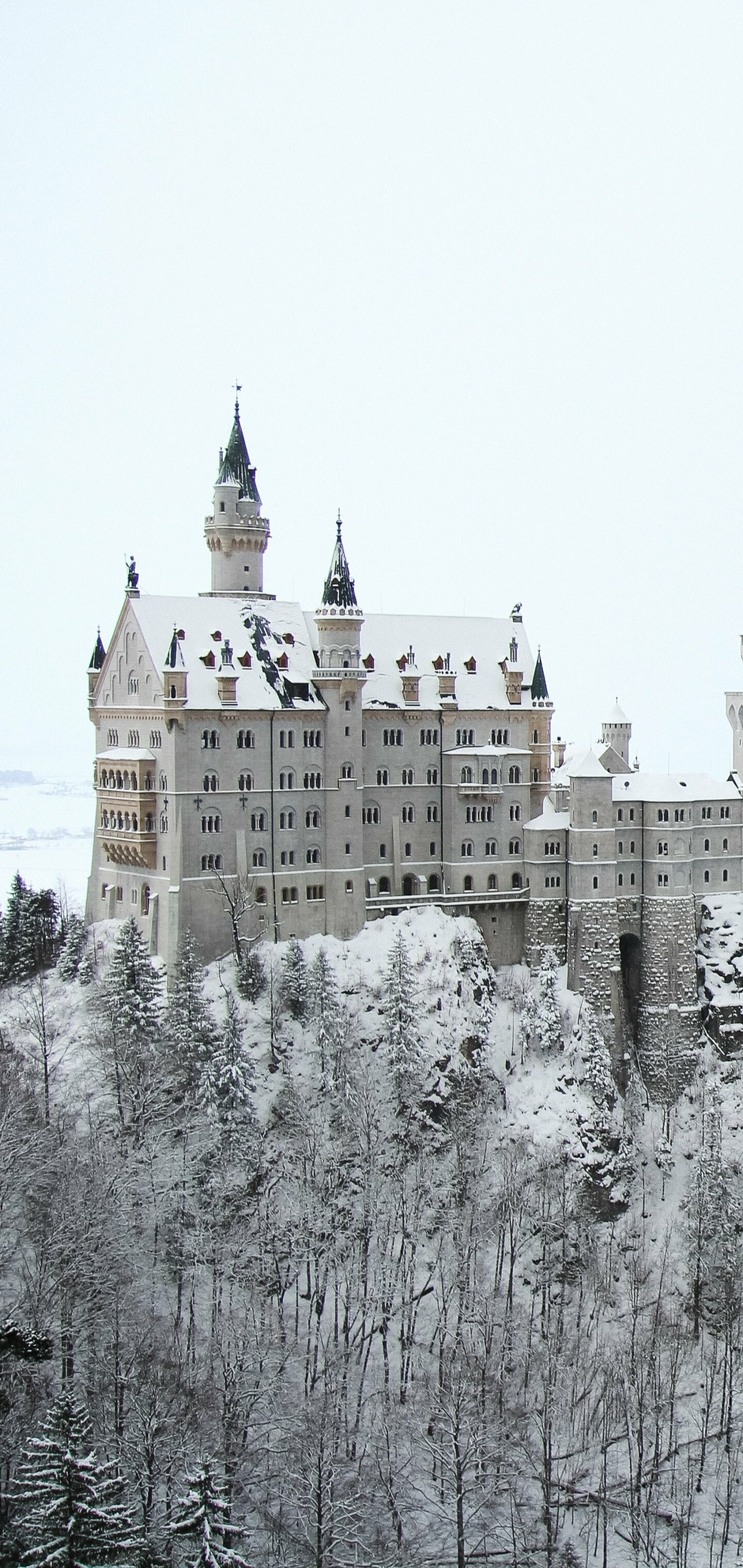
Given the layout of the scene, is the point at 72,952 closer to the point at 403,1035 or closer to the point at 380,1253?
the point at 403,1035

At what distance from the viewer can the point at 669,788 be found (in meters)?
99.9

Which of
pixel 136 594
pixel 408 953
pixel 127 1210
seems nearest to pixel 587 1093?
pixel 408 953

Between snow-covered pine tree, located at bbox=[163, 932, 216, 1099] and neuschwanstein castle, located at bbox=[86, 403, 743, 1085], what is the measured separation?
27.4 feet

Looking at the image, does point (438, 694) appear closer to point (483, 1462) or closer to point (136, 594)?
point (136, 594)

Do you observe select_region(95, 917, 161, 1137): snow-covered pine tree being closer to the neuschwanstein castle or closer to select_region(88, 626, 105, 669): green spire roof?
the neuschwanstein castle

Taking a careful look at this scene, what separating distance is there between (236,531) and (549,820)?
97.0ft

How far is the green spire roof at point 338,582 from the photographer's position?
9456 centimetres

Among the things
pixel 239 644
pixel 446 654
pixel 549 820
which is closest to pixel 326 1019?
pixel 549 820

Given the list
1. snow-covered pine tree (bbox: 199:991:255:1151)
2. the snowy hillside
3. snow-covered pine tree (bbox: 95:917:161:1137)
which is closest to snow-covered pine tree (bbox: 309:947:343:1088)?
the snowy hillside

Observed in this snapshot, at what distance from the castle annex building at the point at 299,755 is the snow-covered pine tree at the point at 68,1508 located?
4402 centimetres

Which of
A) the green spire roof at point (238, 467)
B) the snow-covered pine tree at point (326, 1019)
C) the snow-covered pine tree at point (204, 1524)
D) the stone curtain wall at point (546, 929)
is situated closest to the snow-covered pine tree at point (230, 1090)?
the snow-covered pine tree at point (326, 1019)

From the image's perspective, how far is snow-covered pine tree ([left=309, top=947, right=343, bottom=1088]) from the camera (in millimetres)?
83688

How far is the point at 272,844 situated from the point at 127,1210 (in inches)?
1318

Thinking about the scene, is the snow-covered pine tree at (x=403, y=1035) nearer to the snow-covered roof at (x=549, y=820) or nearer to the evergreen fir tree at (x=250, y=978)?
the evergreen fir tree at (x=250, y=978)
